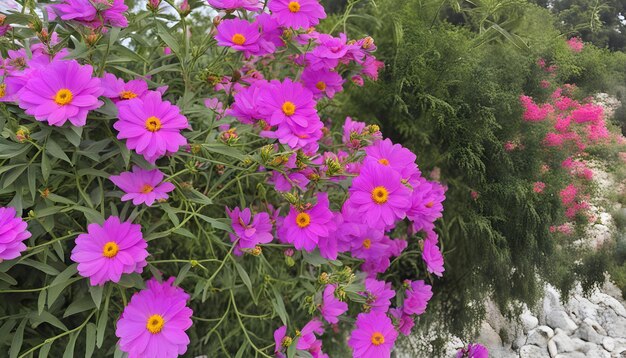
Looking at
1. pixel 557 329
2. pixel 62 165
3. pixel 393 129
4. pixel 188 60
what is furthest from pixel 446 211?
pixel 62 165

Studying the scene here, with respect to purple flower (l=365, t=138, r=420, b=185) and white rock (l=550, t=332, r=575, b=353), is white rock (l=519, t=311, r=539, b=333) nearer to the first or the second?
white rock (l=550, t=332, r=575, b=353)

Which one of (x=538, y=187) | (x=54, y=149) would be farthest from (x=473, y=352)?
(x=54, y=149)

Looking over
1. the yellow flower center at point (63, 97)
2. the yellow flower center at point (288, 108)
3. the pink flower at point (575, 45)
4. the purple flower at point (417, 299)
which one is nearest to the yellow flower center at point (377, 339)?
the purple flower at point (417, 299)

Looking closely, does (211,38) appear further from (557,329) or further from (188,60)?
(557,329)

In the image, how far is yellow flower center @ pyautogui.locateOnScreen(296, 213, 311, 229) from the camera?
2.79 feet

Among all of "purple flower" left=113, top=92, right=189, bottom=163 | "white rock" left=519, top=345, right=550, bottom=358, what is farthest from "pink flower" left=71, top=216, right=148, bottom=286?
"white rock" left=519, top=345, right=550, bottom=358

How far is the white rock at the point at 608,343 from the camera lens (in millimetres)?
1642

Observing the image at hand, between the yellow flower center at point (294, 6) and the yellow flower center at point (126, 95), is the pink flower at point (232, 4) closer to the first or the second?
the yellow flower center at point (294, 6)

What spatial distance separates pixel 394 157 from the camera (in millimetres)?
923

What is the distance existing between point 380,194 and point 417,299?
0.43m

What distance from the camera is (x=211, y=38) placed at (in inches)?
36.3

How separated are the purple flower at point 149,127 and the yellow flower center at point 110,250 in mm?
122

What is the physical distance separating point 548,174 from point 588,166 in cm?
14

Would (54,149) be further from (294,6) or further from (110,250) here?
(294,6)
